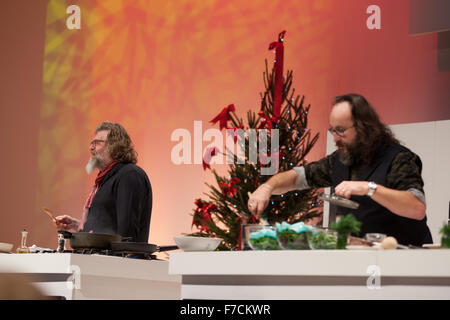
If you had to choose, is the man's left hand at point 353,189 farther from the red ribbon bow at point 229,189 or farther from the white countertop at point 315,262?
the red ribbon bow at point 229,189

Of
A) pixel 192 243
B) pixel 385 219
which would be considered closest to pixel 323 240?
pixel 192 243

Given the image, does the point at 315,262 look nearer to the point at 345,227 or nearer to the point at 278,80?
the point at 345,227

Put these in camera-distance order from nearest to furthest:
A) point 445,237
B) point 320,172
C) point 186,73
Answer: point 445,237
point 320,172
point 186,73

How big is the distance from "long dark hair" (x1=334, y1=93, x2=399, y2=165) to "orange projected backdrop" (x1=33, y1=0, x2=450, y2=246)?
4.87 ft

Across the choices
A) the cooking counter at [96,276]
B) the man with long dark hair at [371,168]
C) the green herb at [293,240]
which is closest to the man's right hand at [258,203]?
the man with long dark hair at [371,168]

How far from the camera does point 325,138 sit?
4.22 meters

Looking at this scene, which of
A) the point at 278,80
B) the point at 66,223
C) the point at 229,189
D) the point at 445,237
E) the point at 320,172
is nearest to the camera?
the point at 445,237

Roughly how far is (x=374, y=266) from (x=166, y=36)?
3680 millimetres

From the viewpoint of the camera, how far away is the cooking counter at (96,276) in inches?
101

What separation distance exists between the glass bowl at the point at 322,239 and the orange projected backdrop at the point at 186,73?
2195 millimetres

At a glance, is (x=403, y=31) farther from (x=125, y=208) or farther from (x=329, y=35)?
(x=125, y=208)

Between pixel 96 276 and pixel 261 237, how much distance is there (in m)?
1.01

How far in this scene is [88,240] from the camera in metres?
2.81
